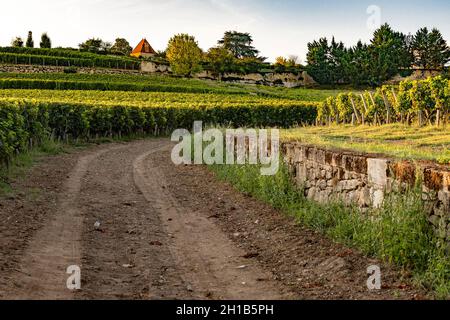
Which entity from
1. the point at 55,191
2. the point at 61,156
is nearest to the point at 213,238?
the point at 55,191

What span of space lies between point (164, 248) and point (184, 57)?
269ft

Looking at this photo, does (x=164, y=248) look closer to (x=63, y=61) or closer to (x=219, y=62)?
(x=63, y=61)

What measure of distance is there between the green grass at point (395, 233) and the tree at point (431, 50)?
9182 centimetres

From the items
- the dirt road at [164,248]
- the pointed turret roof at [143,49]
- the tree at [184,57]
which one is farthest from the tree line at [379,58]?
the dirt road at [164,248]

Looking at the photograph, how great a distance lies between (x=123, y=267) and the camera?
23.7ft

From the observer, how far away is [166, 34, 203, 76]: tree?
8831 cm

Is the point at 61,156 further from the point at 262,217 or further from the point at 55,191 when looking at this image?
the point at 262,217

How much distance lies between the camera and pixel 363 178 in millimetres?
8258

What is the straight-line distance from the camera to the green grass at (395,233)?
240 inches

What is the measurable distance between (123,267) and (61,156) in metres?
13.4

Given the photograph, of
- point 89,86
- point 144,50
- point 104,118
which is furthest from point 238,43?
point 104,118

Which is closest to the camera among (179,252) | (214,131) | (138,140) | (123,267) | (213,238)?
(123,267)

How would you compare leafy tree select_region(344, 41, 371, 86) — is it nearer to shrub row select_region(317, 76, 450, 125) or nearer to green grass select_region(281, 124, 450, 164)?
shrub row select_region(317, 76, 450, 125)
